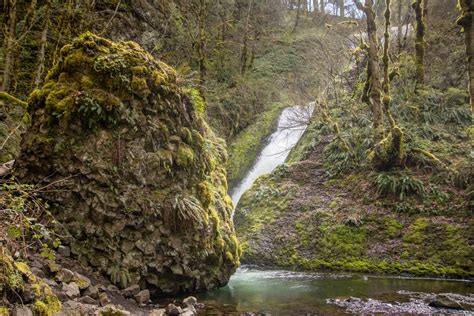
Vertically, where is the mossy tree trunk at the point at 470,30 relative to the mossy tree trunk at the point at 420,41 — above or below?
below

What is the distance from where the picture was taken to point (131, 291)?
738 cm

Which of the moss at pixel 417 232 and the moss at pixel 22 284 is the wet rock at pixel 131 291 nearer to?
the moss at pixel 22 284

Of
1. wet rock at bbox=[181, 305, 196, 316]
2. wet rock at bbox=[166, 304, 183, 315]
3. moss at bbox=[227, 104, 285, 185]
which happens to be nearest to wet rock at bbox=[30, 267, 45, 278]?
wet rock at bbox=[166, 304, 183, 315]

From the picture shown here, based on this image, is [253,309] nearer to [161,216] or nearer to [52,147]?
[161,216]

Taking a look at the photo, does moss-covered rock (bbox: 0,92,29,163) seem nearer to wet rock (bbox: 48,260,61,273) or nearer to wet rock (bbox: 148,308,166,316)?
wet rock (bbox: 48,260,61,273)

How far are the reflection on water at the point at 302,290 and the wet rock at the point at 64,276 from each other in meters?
2.67

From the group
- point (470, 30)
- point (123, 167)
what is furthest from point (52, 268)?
point (470, 30)

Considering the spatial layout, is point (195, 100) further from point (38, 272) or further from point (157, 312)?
point (38, 272)

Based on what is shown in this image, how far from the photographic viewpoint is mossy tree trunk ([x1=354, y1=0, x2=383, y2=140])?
48.5 ft

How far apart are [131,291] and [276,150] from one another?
15.5 meters

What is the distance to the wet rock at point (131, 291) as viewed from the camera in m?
7.27

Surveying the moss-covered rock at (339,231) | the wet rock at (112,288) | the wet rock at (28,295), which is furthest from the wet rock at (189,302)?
the moss-covered rock at (339,231)

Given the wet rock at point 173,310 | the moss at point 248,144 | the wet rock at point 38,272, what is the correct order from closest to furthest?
the wet rock at point 38,272 → the wet rock at point 173,310 → the moss at point 248,144

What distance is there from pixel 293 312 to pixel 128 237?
367 cm
